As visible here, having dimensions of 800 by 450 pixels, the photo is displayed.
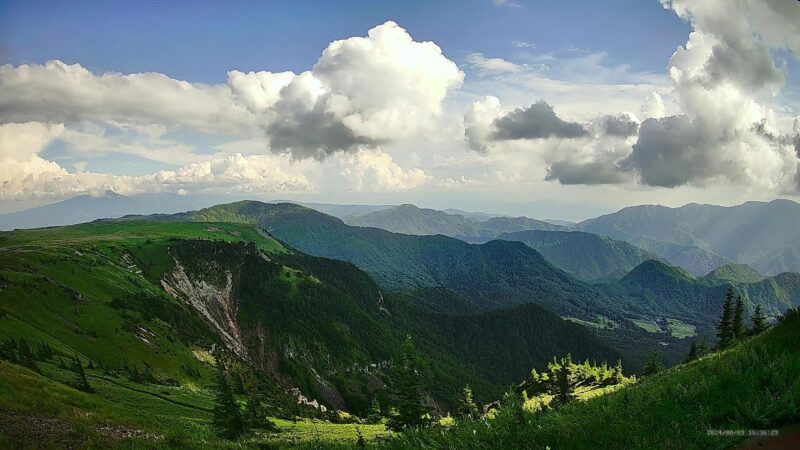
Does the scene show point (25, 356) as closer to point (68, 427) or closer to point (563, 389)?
point (68, 427)

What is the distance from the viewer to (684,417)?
11.3 m

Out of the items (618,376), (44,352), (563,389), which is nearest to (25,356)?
(44,352)

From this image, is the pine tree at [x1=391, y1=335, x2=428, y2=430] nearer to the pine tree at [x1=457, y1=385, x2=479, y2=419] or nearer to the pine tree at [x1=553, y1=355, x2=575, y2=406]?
the pine tree at [x1=457, y1=385, x2=479, y2=419]

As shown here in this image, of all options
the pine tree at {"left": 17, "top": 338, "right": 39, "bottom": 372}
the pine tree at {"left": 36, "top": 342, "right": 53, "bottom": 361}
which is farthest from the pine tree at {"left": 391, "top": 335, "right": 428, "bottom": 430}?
the pine tree at {"left": 36, "top": 342, "right": 53, "bottom": 361}

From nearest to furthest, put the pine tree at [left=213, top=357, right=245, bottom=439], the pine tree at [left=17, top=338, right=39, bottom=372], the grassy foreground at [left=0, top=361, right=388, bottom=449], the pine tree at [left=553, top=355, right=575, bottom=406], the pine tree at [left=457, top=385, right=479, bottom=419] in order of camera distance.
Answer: the grassy foreground at [left=0, top=361, right=388, bottom=449] < the pine tree at [left=457, top=385, right=479, bottom=419] < the pine tree at [left=213, top=357, right=245, bottom=439] < the pine tree at [left=553, top=355, right=575, bottom=406] < the pine tree at [left=17, top=338, right=39, bottom=372]

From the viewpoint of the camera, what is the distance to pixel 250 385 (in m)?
117

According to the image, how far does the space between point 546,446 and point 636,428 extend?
259cm

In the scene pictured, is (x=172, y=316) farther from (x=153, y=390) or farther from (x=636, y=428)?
(x=636, y=428)

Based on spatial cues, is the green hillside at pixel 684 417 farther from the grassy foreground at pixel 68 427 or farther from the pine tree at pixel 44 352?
the pine tree at pixel 44 352

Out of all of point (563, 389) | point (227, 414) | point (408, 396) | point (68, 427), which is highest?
point (68, 427)

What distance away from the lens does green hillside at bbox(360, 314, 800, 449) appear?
33.7 feet

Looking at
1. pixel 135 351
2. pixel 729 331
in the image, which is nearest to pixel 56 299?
pixel 135 351

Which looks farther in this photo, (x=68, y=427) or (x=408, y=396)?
(x=408, y=396)

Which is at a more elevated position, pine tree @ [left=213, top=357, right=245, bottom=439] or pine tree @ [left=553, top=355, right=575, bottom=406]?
pine tree @ [left=213, top=357, right=245, bottom=439]
